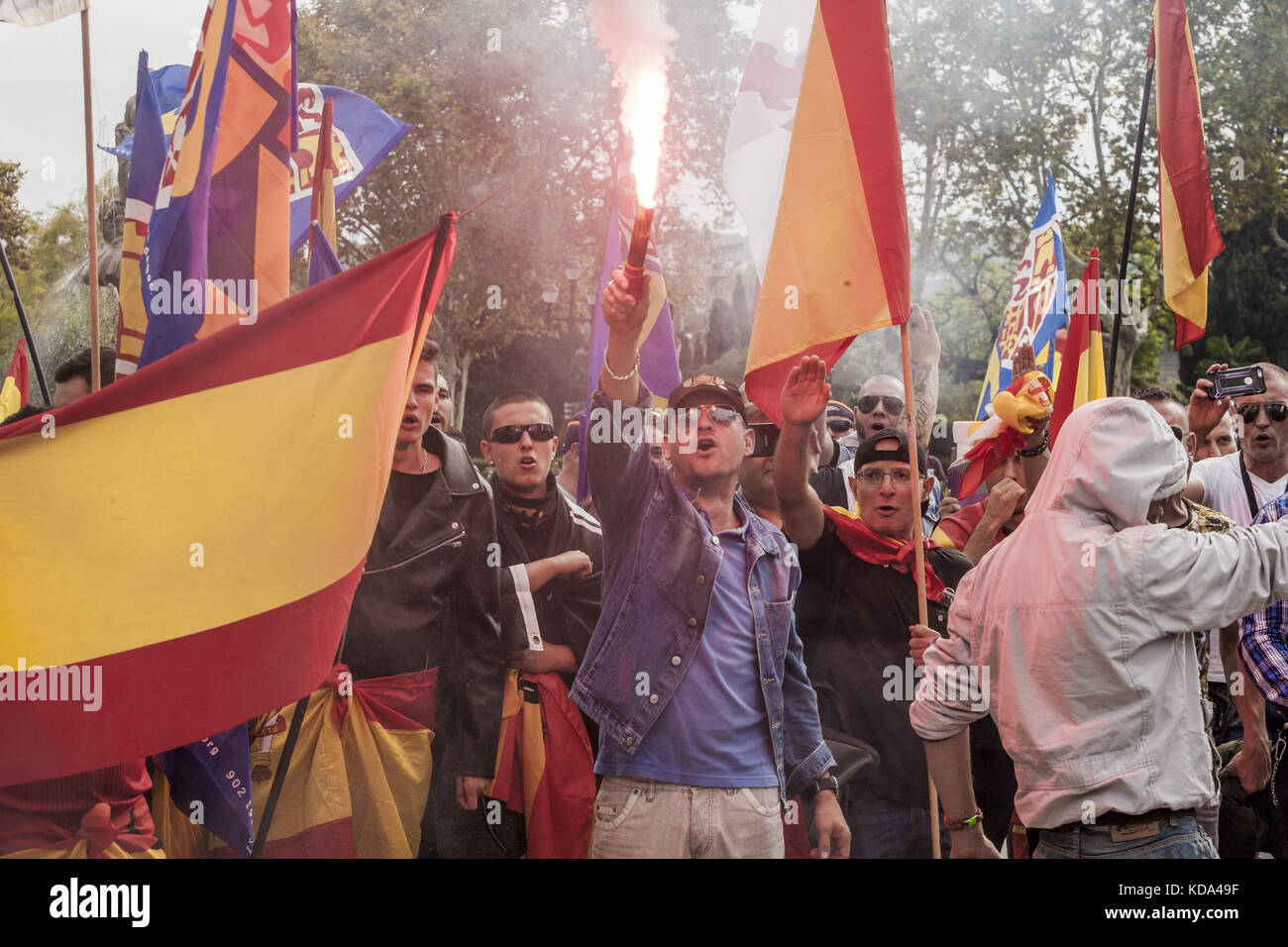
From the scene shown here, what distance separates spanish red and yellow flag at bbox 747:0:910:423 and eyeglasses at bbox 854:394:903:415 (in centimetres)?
155

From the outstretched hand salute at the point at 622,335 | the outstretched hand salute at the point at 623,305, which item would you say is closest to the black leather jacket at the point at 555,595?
the outstretched hand salute at the point at 622,335

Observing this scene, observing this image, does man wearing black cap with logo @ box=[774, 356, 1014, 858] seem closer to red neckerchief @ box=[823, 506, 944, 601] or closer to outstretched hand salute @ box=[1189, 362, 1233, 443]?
red neckerchief @ box=[823, 506, 944, 601]

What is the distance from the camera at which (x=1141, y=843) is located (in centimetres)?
294

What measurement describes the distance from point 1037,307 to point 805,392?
4.10 metres

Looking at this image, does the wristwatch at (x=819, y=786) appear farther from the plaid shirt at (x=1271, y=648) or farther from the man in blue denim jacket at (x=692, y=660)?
the plaid shirt at (x=1271, y=648)

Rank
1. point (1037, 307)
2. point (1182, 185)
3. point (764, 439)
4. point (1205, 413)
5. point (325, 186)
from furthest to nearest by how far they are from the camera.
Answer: point (1037, 307) < point (1182, 185) < point (1205, 413) < point (325, 186) < point (764, 439)

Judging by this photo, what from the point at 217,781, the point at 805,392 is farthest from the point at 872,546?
the point at 217,781

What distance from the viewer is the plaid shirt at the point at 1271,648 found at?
3.99 metres

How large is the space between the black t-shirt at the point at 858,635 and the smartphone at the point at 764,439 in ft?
1.50

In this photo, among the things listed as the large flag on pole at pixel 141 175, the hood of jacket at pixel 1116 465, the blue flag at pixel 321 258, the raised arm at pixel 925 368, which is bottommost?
the hood of jacket at pixel 1116 465

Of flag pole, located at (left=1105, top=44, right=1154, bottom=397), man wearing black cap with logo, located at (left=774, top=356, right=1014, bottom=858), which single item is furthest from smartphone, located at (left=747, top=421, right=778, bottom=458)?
flag pole, located at (left=1105, top=44, right=1154, bottom=397)

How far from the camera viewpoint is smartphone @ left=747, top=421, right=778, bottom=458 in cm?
467

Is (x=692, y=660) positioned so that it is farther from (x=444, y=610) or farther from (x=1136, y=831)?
(x=1136, y=831)
